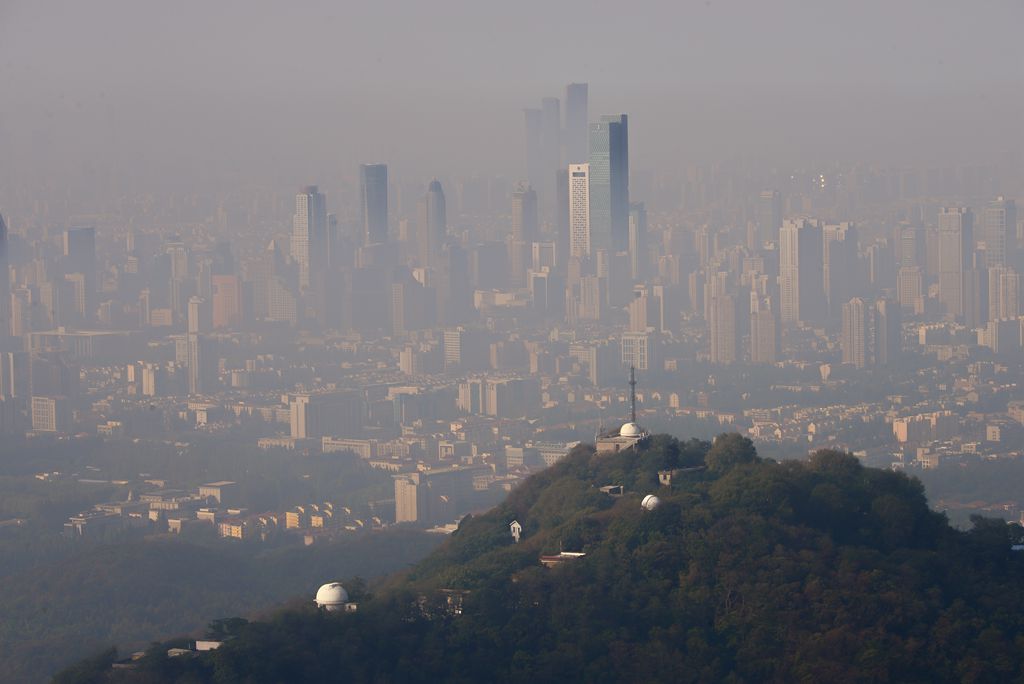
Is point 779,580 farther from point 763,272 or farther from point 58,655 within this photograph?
point 763,272

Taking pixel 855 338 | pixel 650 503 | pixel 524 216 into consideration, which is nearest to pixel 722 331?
pixel 855 338

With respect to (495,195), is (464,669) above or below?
below

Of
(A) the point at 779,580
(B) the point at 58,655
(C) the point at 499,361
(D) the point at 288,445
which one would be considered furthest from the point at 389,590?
(C) the point at 499,361

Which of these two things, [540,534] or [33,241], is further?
[33,241]

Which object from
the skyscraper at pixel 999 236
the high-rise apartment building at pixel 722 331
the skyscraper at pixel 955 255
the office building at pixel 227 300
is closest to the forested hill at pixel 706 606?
the high-rise apartment building at pixel 722 331

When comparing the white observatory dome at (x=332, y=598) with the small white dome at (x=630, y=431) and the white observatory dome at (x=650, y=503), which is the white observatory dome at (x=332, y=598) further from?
the small white dome at (x=630, y=431)

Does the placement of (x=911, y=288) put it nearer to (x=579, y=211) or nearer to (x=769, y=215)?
(x=769, y=215)
